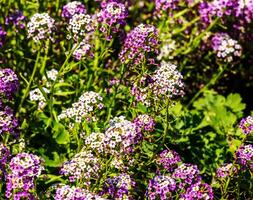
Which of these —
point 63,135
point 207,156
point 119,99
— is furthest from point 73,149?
point 207,156

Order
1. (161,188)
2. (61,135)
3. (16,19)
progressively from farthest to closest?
1. (16,19)
2. (61,135)
3. (161,188)

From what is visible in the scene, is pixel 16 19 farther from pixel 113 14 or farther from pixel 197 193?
pixel 197 193

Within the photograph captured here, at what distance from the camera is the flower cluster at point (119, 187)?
300 cm

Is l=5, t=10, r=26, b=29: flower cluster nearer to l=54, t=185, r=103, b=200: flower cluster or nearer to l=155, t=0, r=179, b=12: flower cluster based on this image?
l=155, t=0, r=179, b=12: flower cluster

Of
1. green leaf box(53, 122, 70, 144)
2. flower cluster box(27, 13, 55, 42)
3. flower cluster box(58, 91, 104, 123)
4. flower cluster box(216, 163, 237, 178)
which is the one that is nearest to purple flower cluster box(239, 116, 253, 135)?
flower cluster box(216, 163, 237, 178)

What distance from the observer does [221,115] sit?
4320 millimetres

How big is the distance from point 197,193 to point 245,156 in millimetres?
392

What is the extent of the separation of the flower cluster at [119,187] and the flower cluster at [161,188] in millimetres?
107

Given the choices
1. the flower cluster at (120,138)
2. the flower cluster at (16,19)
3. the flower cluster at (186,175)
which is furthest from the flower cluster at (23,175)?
the flower cluster at (16,19)

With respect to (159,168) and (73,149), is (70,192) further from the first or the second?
(73,149)

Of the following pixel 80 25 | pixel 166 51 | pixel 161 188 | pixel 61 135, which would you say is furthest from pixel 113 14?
pixel 166 51

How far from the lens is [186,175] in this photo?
315cm

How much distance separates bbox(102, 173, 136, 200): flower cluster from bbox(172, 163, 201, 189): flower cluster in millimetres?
261

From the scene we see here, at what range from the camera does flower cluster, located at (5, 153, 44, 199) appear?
2.82 metres
